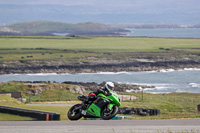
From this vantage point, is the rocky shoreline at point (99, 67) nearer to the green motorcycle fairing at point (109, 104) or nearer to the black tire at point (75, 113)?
the black tire at point (75, 113)

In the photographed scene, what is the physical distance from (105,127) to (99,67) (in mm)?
124052

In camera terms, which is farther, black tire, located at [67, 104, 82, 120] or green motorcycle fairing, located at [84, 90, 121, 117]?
black tire, located at [67, 104, 82, 120]

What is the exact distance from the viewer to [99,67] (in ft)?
465

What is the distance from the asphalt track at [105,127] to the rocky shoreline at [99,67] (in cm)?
11289

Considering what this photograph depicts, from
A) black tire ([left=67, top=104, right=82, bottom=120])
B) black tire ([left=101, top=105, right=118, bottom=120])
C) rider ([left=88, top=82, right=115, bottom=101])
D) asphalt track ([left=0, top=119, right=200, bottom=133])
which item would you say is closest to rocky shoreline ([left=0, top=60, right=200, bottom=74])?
black tire ([left=67, top=104, right=82, bottom=120])

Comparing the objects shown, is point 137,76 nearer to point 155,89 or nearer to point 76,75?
point 76,75

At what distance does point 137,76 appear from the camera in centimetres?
12019

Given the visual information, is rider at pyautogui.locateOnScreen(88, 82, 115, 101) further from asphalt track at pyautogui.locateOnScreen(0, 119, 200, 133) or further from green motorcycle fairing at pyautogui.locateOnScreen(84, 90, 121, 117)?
asphalt track at pyautogui.locateOnScreen(0, 119, 200, 133)

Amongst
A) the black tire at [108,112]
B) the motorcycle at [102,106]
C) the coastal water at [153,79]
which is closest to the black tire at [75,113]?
the motorcycle at [102,106]

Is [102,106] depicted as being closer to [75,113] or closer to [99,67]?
[75,113]

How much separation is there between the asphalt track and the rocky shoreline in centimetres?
11289

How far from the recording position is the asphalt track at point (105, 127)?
659 inches

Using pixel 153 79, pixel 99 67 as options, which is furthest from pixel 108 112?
pixel 99 67

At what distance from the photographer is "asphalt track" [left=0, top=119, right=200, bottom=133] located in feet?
55.0
